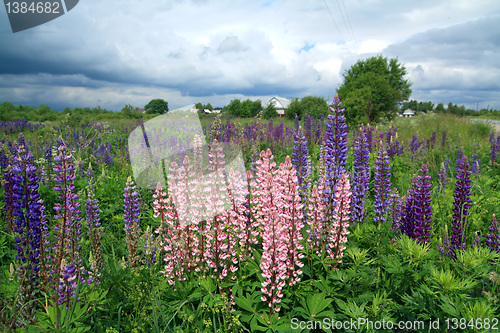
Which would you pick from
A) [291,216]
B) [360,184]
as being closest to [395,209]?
[360,184]

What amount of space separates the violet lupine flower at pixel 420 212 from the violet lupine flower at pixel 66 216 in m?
3.55

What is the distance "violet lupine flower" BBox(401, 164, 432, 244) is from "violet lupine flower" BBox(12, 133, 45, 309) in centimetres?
390

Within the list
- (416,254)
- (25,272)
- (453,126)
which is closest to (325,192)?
(416,254)

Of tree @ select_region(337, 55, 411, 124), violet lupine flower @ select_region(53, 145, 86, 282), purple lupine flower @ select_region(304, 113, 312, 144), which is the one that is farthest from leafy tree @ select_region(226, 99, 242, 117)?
violet lupine flower @ select_region(53, 145, 86, 282)

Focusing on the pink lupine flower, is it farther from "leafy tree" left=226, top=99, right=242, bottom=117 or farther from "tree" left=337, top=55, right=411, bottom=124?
"leafy tree" left=226, top=99, right=242, bottom=117

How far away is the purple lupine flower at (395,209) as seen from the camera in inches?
164

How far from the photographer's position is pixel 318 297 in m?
2.46

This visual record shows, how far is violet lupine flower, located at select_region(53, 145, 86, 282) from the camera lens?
7.42 ft

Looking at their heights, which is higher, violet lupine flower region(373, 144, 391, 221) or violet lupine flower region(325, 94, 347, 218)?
violet lupine flower region(325, 94, 347, 218)

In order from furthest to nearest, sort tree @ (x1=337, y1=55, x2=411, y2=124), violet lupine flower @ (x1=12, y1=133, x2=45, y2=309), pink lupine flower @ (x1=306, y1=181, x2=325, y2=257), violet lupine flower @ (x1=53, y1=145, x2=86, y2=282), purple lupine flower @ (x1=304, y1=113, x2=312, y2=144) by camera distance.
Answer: tree @ (x1=337, y1=55, x2=411, y2=124) → purple lupine flower @ (x1=304, y1=113, x2=312, y2=144) → pink lupine flower @ (x1=306, y1=181, x2=325, y2=257) → violet lupine flower @ (x1=12, y1=133, x2=45, y2=309) → violet lupine flower @ (x1=53, y1=145, x2=86, y2=282)

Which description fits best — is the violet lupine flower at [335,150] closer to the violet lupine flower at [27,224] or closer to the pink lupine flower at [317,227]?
the pink lupine flower at [317,227]

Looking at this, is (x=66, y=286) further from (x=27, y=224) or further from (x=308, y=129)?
(x=308, y=129)

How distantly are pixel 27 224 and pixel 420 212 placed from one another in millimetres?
4048

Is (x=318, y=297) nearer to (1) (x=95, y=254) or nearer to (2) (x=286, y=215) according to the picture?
(2) (x=286, y=215)
